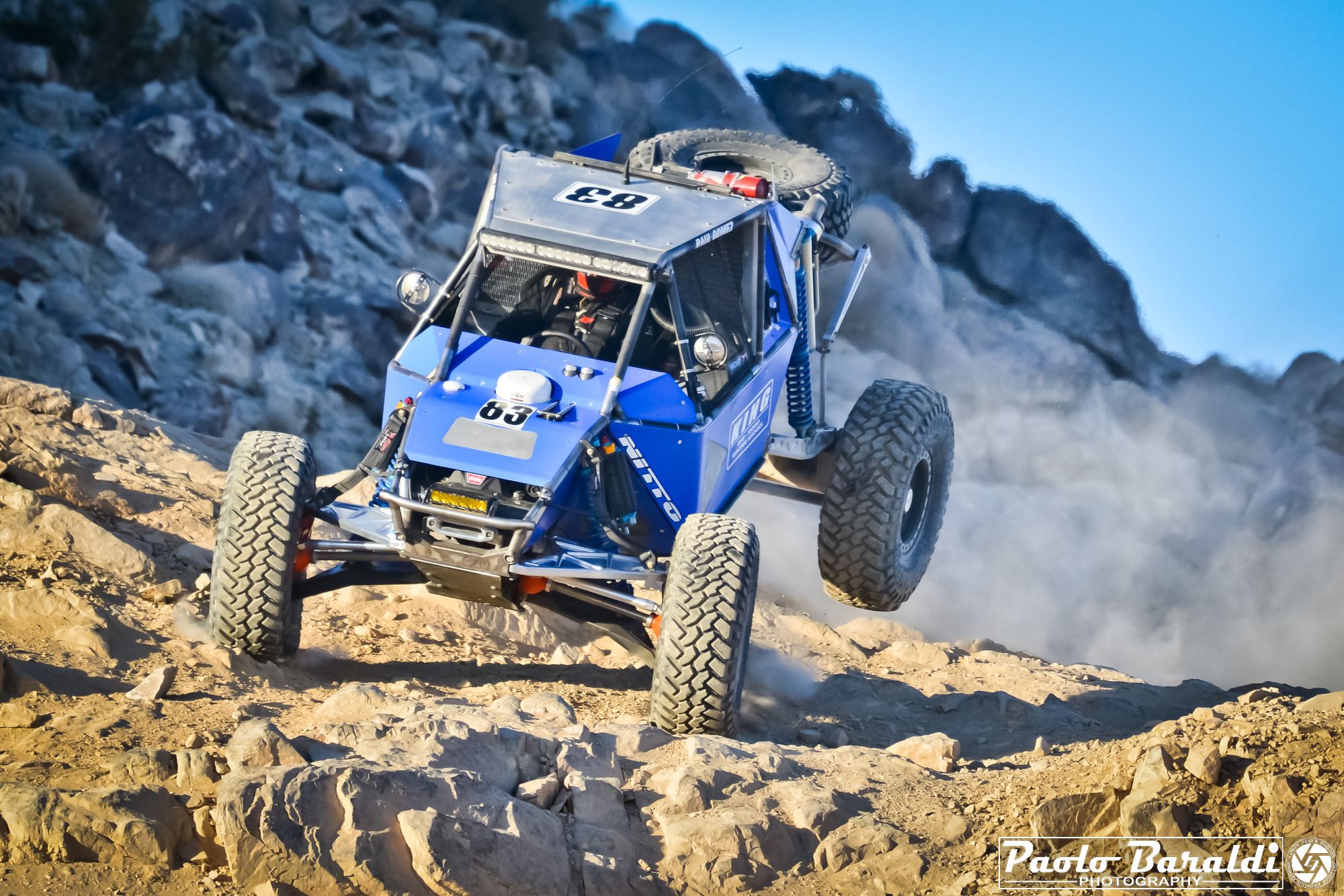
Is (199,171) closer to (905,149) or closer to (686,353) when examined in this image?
(905,149)

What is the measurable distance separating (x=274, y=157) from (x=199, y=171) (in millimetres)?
2395

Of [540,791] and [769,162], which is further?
[769,162]

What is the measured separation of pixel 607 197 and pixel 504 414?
1629mm

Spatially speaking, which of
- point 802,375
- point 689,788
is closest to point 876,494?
point 802,375

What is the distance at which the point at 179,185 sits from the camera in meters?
14.7

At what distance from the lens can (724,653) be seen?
5.73 m

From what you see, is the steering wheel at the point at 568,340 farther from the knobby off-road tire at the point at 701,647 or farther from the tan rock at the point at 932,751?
the tan rock at the point at 932,751

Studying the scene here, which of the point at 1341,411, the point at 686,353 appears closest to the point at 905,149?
the point at 1341,411

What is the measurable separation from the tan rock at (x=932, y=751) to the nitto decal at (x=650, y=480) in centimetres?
144

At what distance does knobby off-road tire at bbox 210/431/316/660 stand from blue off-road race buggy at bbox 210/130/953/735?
0.01 m

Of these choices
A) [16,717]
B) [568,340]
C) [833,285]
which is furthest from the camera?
[833,285]

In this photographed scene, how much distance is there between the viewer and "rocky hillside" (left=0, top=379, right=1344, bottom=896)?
4133 millimetres

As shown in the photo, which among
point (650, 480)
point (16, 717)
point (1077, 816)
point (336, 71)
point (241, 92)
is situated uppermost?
point (336, 71)

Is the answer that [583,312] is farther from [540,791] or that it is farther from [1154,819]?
[1154,819]
